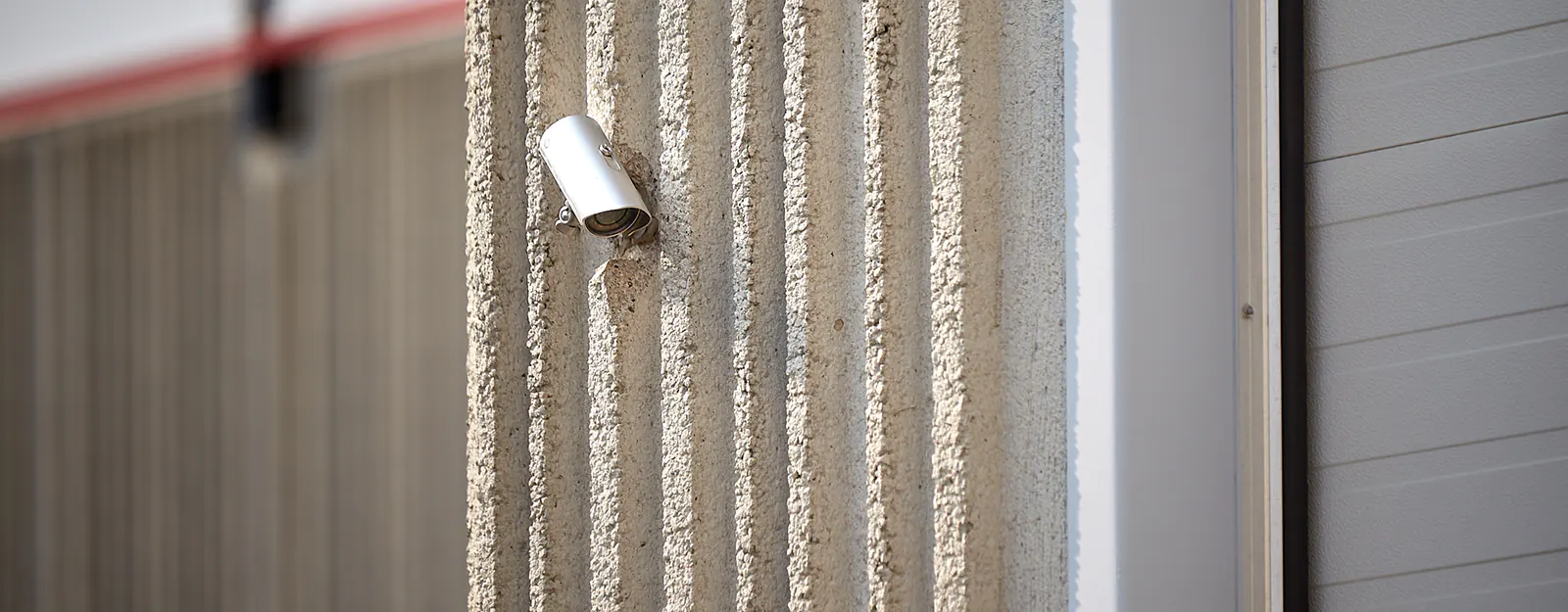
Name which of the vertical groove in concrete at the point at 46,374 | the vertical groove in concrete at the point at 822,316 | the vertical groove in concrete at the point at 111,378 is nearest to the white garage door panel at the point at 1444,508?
the vertical groove in concrete at the point at 822,316

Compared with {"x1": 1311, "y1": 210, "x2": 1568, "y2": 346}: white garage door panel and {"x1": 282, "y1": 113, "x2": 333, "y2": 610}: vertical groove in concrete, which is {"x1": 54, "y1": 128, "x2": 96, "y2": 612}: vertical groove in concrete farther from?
{"x1": 1311, "y1": 210, "x2": 1568, "y2": 346}: white garage door panel

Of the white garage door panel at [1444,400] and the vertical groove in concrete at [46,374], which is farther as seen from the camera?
the vertical groove in concrete at [46,374]

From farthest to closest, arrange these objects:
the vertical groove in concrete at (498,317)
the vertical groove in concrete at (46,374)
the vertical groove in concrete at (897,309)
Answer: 1. the vertical groove in concrete at (46,374)
2. the vertical groove in concrete at (498,317)
3. the vertical groove in concrete at (897,309)

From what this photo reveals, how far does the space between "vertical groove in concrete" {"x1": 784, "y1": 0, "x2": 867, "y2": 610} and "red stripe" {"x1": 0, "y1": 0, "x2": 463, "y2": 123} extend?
2.82 meters

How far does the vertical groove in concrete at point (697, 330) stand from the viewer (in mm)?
1176

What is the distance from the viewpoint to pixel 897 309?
106cm

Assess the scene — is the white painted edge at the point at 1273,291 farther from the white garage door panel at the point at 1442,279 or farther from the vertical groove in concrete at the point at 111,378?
the vertical groove in concrete at the point at 111,378

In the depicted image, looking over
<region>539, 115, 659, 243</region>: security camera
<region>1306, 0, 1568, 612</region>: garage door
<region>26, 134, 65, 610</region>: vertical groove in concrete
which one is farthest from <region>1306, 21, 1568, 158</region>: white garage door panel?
<region>26, 134, 65, 610</region>: vertical groove in concrete

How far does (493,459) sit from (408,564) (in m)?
2.70

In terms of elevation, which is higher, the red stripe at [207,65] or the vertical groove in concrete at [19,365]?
the red stripe at [207,65]

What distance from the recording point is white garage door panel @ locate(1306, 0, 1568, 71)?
101 centimetres

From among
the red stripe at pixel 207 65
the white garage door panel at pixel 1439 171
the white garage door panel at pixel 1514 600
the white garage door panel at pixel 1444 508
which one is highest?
the red stripe at pixel 207 65

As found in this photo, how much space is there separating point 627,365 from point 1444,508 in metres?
0.85

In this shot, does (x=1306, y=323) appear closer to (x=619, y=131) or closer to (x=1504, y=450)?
(x=1504, y=450)
